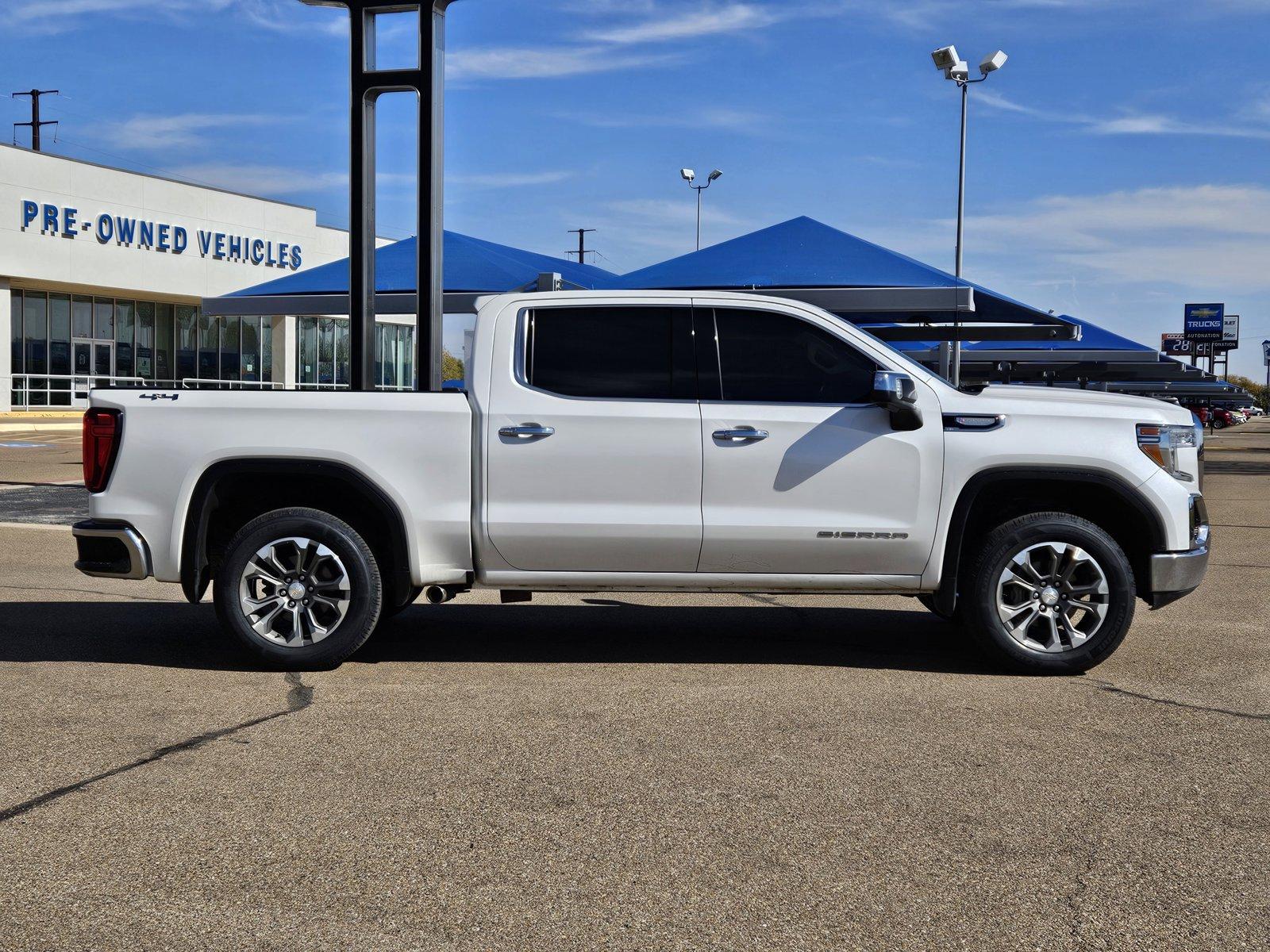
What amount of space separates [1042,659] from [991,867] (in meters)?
3.06

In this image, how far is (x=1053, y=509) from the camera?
7520 mm

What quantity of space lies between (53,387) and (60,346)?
1.37 m

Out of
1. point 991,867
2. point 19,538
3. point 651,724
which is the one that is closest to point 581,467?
point 651,724

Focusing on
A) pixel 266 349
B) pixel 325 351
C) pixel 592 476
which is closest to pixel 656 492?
pixel 592 476

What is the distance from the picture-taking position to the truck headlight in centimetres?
716

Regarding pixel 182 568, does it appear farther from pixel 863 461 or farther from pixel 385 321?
pixel 385 321

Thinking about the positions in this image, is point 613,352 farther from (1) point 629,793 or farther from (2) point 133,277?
(2) point 133,277

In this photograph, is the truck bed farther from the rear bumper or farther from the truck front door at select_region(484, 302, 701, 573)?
the truck front door at select_region(484, 302, 701, 573)

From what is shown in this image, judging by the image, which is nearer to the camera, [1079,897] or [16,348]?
[1079,897]

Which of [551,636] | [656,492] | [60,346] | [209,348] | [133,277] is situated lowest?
[551,636]

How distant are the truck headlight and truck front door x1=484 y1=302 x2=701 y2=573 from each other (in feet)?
7.45

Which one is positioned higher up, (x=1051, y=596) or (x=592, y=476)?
(x=592, y=476)

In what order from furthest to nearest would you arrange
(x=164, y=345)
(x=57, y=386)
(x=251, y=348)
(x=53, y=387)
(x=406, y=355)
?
(x=406, y=355) < (x=251, y=348) < (x=164, y=345) < (x=57, y=386) < (x=53, y=387)

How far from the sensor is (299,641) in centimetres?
714
